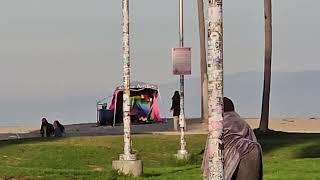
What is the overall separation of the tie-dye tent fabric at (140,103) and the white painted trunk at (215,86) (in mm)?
36693

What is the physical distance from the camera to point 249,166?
1045 centimetres

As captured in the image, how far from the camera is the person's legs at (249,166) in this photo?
34.2ft

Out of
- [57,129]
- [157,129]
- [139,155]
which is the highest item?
[139,155]

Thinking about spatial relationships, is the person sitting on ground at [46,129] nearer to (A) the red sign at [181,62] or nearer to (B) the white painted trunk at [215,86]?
(A) the red sign at [181,62]

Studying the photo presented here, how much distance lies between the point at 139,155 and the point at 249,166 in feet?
56.5

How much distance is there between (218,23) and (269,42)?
27.6 m

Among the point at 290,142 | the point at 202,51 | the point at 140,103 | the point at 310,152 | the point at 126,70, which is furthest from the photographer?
the point at 140,103

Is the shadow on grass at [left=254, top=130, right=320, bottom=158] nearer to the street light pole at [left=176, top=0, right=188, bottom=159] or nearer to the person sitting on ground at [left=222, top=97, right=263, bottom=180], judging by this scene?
the street light pole at [left=176, top=0, right=188, bottom=159]

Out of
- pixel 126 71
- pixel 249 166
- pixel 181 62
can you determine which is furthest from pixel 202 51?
pixel 249 166

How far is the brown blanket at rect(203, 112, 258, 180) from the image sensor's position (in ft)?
33.8

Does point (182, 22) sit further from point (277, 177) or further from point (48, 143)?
point (277, 177)

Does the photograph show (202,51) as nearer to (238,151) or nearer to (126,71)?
(126,71)

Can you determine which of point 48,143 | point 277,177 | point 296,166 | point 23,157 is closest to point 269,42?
point 48,143

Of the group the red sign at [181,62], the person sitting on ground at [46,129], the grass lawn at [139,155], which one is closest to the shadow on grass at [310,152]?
the grass lawn at [139,155]
